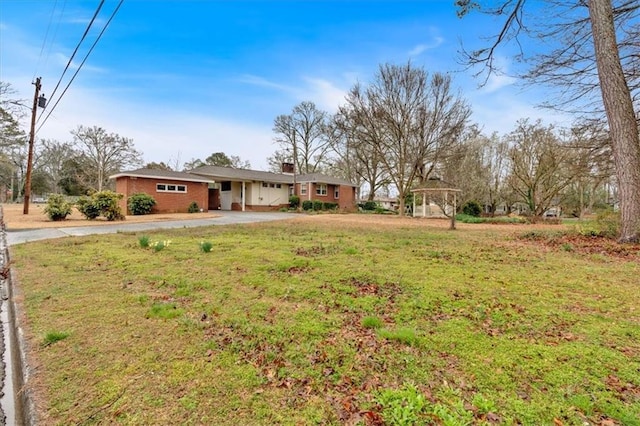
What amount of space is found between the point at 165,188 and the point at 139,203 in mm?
2332

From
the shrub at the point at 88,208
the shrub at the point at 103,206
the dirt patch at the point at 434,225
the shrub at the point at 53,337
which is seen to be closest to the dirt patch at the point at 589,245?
the dirt patch at the point at 434,225

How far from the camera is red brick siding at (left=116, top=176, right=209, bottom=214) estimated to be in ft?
61.2

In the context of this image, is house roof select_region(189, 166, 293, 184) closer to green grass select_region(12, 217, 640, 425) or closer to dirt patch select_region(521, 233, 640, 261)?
green grass select_region(12, 217, 640, 425)

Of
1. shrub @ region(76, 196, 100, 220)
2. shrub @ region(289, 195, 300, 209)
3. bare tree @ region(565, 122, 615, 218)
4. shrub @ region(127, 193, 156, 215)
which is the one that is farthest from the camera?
shrub @ region(289, 195, 300, 209)

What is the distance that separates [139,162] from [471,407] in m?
46.0

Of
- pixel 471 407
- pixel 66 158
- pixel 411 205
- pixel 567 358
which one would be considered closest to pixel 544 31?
pixel 567 358

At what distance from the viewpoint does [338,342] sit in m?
2.95

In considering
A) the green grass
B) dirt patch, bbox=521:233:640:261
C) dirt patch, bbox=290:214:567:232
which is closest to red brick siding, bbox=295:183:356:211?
dirt patch, bbox=290:214:567:232

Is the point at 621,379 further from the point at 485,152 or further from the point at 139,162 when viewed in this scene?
the point at 139,162

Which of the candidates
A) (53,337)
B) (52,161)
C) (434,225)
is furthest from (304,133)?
(52,161)

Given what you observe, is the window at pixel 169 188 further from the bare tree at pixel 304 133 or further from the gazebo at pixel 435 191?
the bare tree at pixel 304 133

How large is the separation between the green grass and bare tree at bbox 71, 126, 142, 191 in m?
37.9

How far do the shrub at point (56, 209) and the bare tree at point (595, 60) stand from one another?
19.0m

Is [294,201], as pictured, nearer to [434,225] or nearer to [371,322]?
[434,225]
